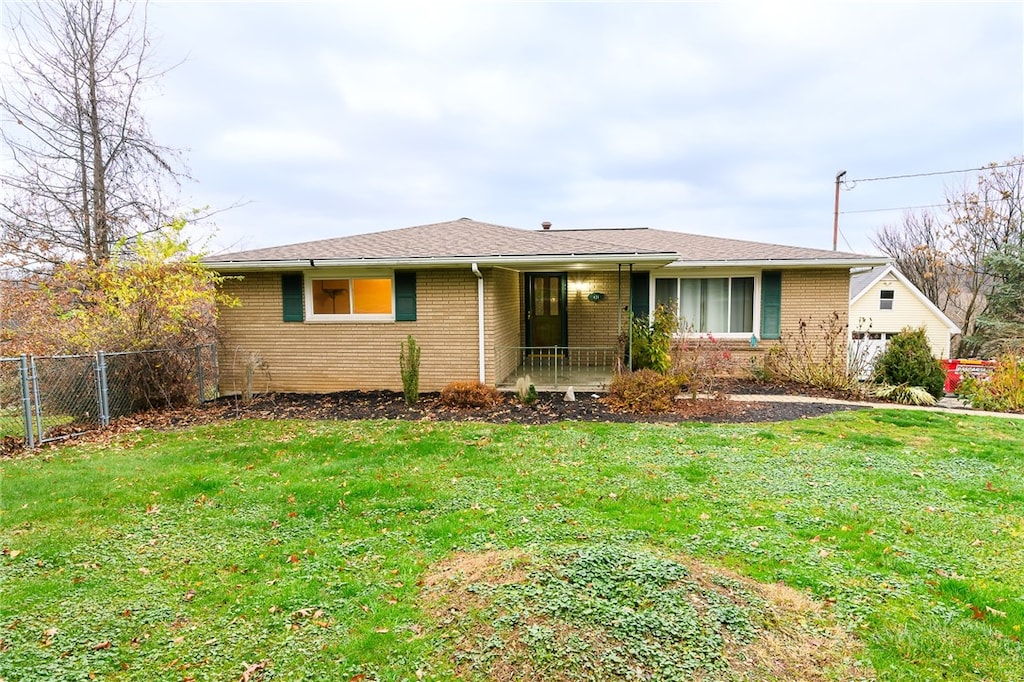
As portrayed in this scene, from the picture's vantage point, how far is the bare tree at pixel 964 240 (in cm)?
2128

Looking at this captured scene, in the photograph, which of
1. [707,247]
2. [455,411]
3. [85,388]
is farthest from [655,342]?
[85,388]

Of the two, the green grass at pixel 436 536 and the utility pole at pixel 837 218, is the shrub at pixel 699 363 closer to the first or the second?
the green grass at pixel 436 536

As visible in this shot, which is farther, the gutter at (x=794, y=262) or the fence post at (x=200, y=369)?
the gutter at (x=794, y=262)

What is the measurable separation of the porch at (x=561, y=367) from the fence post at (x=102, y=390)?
21.2ft

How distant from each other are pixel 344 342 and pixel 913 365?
11069 millimetres

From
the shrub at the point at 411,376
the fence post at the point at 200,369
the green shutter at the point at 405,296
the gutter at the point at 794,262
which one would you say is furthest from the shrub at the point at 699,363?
the fence post at the point at 200,369

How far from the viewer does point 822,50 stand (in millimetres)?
12531

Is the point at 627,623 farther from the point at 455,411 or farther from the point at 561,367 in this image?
the point at 561,367

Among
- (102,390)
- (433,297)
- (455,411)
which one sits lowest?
(455,411)

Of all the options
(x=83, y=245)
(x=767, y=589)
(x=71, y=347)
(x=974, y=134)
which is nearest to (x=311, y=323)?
(x=71, y=347)

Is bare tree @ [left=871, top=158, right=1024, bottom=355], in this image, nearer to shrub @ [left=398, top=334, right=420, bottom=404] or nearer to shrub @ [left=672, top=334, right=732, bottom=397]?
shrub @ [left=672, top=334, right=732, bottom=397]

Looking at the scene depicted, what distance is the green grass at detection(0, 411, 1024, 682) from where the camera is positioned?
8.69 ft

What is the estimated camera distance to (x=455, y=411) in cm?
842

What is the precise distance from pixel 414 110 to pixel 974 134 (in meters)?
22.8
